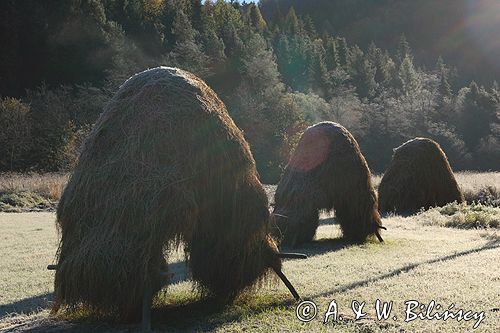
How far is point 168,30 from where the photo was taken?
2074 inches

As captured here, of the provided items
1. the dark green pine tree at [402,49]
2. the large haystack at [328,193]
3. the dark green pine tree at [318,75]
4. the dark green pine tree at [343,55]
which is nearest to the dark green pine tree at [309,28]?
the dark green pine tree at [343,55]

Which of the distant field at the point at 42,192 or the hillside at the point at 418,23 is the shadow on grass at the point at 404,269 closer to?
the distant field at the point at 42,192

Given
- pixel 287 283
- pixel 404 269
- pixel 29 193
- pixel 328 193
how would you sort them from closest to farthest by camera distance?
pixel 287 283 → pixel 404 269 → pixel 328 193 → pixel 29 193

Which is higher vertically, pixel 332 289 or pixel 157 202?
pixel 157 202

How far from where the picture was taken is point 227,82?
4775cm

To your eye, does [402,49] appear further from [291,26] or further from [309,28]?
[291,26]

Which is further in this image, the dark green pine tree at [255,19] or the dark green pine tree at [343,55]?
the dark green pine tree at [343,55]

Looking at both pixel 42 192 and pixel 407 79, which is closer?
pixel 42 192

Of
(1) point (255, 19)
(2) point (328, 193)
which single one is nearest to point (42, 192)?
(2) point (328, 193)

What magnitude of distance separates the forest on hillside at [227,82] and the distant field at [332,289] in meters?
22.9

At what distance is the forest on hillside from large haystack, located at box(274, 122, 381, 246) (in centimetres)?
2155

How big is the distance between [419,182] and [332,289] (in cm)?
1223

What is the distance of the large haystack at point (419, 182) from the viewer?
18.3 meters

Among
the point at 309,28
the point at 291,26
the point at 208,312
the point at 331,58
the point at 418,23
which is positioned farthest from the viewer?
the point at 418,23
